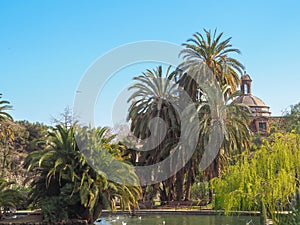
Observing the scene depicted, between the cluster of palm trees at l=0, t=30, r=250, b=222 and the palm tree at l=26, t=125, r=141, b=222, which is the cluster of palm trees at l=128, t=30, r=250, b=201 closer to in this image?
the cluster of palm trees at l=0, t=30, r=250, b=222

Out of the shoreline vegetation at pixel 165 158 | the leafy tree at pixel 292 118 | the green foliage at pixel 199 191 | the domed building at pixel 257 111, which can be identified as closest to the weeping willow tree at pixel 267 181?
the shoreline vegetation at pixel 165 158

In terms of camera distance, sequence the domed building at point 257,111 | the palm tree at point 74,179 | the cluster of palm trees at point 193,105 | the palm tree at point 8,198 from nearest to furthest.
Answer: the palm tree at point 74,179 < the palm tree at point 8,198 < the cluster of palm trees at point 193,105 < the domed building at point 257,111

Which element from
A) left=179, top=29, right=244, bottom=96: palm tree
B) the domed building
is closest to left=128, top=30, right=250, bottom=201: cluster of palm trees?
left=179, top=29, right=244, bottom=96: palm tree

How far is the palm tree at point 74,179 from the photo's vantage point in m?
19.5

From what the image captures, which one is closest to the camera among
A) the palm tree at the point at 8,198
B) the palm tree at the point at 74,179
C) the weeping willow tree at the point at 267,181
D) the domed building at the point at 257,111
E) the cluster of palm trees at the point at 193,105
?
the weeping willow tree at the point at 267,181

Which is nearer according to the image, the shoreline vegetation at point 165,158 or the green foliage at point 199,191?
the shoreline vegetation at point 165,158

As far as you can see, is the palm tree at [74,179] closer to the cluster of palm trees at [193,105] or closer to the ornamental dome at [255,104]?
the cluster of palm trees at [193,105]

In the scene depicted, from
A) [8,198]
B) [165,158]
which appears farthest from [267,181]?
[165,158]

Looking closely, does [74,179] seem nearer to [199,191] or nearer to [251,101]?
[199,191]

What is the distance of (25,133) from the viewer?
45188 millimetres

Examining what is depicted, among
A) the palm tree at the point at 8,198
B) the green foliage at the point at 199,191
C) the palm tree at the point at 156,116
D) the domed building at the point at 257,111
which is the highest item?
the domed building at the point at 257,111

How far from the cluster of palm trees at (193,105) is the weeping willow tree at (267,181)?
532 inches

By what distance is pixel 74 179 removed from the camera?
19.6m

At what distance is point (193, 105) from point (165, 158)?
4635 mm
